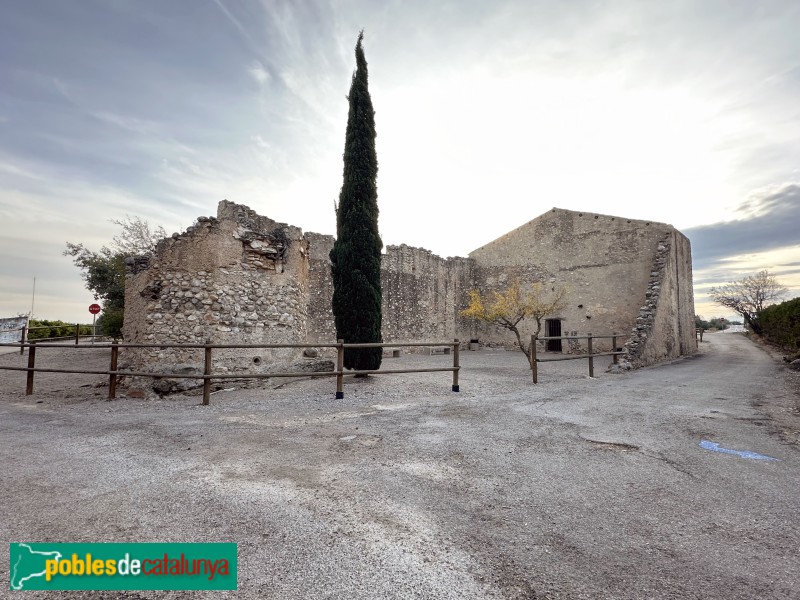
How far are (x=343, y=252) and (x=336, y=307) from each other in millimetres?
1357

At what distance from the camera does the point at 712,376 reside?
10234 mm

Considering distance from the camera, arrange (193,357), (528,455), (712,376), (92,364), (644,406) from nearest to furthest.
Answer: (528,455) → (644,406) → (193,357) → (712,376) → (92,364)

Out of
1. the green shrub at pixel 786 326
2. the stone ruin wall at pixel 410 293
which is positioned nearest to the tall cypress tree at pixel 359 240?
the stone ruin wall at pixel 410 293

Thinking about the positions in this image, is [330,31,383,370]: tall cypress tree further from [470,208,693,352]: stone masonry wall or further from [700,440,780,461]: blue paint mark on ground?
[470,208,693,352]: stone masonry wall

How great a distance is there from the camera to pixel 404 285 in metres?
19.8

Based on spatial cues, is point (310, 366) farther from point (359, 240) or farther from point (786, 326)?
point (786, 326)

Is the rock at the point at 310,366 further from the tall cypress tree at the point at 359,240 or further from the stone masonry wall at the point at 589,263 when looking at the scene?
the stone masonry wall at the point at 589,263

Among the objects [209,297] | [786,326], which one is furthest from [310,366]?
[786,326]

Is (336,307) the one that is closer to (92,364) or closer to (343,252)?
(343,252)

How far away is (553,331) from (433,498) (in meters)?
18.6

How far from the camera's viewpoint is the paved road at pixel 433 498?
1.91m

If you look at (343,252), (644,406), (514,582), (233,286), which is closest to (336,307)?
(343,252)

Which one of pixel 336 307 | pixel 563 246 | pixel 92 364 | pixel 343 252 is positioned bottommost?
pixel 92 364

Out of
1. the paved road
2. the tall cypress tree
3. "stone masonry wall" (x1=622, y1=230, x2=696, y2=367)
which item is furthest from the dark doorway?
the paved road
